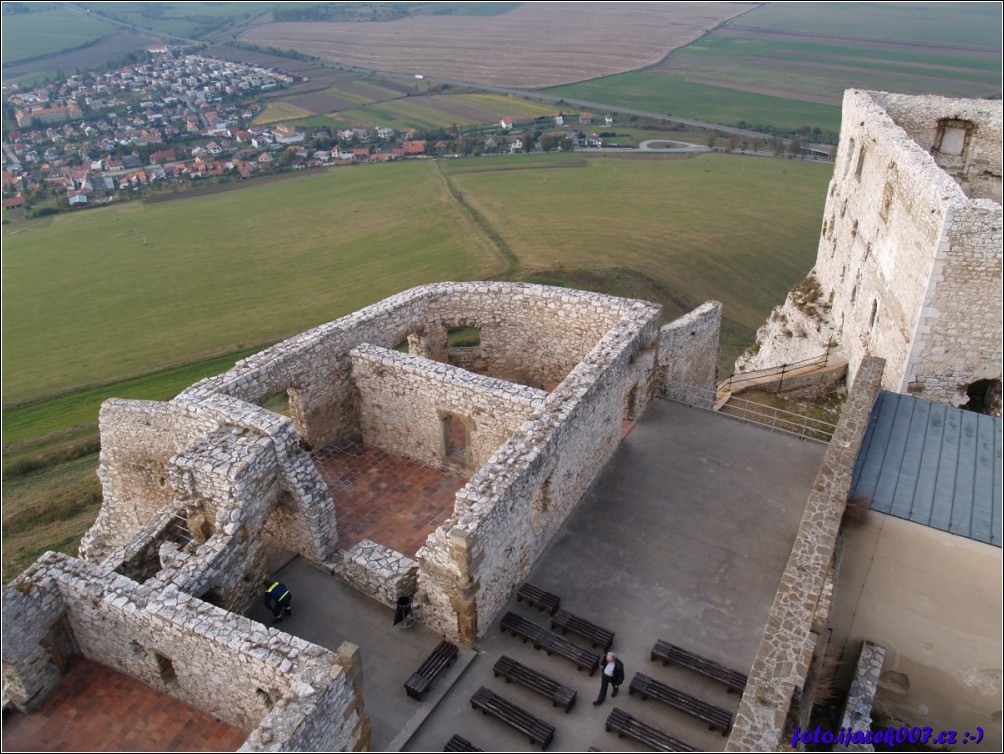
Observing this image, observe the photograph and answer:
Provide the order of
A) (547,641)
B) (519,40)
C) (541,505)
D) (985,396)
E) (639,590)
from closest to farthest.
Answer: (547,641) < (639,590) < (541,505) < (985,396) < (519,40)

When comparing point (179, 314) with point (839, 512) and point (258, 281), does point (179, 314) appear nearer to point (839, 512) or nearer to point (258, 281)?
point (258, 281)

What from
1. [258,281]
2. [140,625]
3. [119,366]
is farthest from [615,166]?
[140,625]

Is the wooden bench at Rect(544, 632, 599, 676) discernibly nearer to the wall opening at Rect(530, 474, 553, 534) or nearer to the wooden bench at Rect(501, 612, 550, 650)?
the wooden bench at Rect(501, 612, 550, 650)

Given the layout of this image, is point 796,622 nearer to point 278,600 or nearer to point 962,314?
point 278,600

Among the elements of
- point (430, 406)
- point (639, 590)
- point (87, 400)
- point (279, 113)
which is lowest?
point (87, 400)

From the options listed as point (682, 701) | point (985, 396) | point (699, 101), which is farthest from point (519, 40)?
point (682, 701)

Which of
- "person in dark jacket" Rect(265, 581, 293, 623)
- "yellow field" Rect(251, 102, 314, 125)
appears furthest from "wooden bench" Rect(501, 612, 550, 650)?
"yellow field" Rect(251, 102, 314, 125)

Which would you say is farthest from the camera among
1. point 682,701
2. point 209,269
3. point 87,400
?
point 209,269
